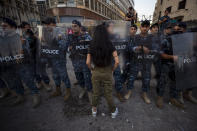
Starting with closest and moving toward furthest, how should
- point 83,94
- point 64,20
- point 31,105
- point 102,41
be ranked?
point 102,41 < point 31,105 < point 83,94 < point 64,20

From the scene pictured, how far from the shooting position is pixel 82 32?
262 cm

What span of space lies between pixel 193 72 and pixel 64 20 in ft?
61.3

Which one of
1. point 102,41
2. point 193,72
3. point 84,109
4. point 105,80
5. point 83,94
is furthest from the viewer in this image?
point 83,94

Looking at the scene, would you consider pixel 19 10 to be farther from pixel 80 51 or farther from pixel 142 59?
pixel 142 59

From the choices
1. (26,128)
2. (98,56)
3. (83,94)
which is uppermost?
(98,56)

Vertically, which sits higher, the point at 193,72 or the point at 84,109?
the point at 193,72

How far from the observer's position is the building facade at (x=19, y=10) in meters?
8.71

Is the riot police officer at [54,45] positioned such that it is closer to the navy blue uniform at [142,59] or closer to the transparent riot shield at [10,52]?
the transparent riot shield at [10,52]

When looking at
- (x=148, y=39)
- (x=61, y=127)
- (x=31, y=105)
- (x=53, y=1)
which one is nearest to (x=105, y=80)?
(x=61, y=127)

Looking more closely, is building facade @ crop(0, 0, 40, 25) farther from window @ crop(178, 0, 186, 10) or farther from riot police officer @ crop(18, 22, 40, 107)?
window @ crop(178, 0, 186, 10)

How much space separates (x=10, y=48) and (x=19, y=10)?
12.9 meters

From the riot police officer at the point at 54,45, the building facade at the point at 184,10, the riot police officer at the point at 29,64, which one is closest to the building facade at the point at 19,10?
the riot police officer at the point at 29,64

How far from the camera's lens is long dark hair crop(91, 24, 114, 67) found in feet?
5.76

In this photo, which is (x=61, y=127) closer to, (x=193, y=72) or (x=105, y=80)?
(x=105, y=80)
